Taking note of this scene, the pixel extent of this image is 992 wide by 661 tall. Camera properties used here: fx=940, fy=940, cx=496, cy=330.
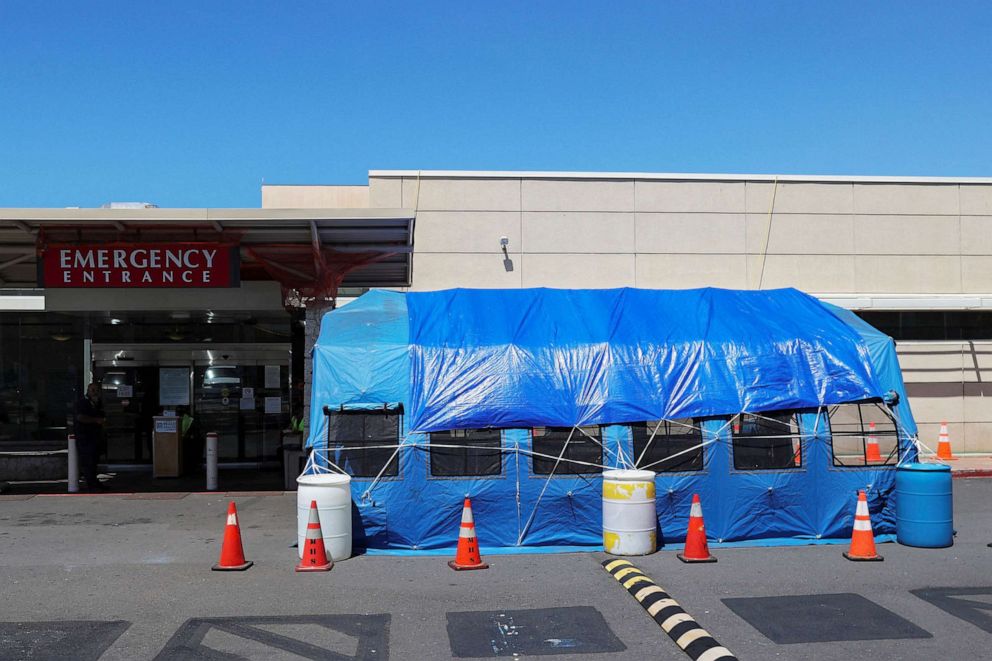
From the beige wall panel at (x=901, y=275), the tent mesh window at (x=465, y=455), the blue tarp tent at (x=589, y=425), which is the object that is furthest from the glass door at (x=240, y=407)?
the beige wall panel at (x=901, y=275)

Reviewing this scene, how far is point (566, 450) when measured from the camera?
37.0 feet

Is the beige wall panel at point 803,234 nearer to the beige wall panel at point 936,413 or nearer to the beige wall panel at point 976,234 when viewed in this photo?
the beige wall panel at point 976,234

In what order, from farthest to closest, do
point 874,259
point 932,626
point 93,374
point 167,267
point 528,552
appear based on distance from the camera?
point 874,259
point 93,374
point 167,267
point 528,552
point 932,626

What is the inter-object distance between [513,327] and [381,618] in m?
5.02

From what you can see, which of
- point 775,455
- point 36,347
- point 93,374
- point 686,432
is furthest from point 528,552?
point 36,347

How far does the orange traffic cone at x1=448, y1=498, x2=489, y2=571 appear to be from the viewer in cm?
1010

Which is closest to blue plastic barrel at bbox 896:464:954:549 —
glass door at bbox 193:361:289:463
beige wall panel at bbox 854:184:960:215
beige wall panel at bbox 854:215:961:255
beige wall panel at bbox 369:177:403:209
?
beige wall panel at bbox 854:215:961:255

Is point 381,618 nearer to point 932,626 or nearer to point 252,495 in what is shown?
point 932,626

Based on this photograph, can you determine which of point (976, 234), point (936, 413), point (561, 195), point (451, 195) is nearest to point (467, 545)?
point (451, 195)

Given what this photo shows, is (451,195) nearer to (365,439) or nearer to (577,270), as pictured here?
(577,270)

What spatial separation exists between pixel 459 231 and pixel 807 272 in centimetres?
743

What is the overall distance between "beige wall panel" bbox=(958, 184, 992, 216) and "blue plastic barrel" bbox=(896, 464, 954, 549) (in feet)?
37.9

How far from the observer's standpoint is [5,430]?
766 inches

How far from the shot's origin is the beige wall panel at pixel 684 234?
19734 mm
